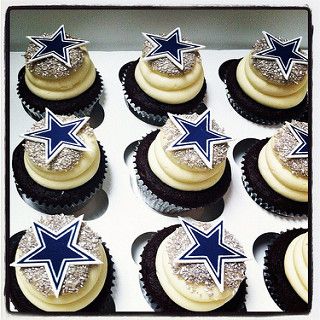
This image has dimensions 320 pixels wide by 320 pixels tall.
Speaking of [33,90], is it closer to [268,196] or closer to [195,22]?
[195,22]

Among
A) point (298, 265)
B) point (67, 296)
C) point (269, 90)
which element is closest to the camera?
point (67, 296)

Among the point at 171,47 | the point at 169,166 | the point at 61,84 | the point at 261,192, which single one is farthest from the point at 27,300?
the point at 171,47

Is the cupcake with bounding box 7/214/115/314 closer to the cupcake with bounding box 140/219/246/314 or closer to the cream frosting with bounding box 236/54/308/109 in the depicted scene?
the cupcake with bounding box 140/219/246/314

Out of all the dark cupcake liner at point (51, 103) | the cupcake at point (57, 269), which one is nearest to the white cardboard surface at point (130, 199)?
the dark cupcake liner at point (51, 103)

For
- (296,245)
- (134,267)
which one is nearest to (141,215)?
(134,267)

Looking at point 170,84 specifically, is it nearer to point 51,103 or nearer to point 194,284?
point 51,103

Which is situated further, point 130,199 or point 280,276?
point 130,199
